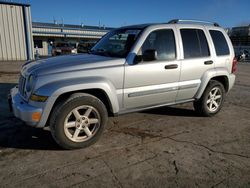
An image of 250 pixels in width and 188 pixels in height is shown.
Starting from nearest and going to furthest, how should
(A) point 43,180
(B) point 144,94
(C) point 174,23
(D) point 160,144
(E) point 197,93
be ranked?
1. (A) point 43,180
2. (D) point 160,144
3. (B) point 144,94
4. (C) point 174,23
5. (E) point 197,93

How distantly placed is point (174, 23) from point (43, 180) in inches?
140

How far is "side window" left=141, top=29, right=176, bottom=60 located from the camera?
13.7ft

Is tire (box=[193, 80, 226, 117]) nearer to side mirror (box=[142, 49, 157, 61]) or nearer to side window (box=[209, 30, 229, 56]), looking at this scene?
side window (box=[209, 30, 229, 56])

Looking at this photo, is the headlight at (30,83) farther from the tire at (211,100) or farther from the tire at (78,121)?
the tire at (211,100)

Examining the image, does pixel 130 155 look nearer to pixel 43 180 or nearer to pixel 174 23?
pixel 43 180

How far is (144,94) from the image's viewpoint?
4.14m

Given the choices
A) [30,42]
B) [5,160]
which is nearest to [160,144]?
[5,160]

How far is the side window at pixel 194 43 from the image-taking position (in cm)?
459

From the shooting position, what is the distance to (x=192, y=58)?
464 centimetres

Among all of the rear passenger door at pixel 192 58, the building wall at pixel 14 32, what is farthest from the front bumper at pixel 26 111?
the building wall at pixel 14 32

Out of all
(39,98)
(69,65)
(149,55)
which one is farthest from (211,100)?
(39,98)

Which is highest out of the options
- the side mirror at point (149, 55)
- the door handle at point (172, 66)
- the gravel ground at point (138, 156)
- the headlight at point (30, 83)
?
the side mirror at point (149, 55)

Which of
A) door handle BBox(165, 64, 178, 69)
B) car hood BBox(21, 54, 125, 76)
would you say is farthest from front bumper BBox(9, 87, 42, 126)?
door handle BBox(165, 64, 178, 69)

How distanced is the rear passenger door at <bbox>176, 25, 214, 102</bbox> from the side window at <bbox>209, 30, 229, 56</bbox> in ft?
0.72
